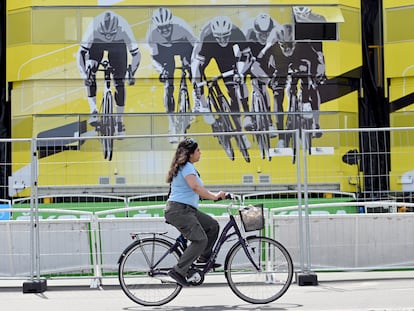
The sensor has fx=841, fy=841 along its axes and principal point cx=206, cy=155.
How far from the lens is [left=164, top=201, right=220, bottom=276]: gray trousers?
8.51 meters

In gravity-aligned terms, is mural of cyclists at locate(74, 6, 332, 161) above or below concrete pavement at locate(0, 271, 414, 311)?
above

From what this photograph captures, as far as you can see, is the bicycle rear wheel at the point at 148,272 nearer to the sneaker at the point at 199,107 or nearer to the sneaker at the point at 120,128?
the sneaker at the point at 120,128

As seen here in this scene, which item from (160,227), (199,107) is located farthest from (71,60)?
(160,227)

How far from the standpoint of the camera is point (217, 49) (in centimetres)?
2216

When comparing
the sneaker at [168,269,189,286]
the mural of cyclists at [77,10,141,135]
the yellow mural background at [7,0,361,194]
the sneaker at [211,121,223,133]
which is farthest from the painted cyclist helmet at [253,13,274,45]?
the sneaker at [168,269,189,286]

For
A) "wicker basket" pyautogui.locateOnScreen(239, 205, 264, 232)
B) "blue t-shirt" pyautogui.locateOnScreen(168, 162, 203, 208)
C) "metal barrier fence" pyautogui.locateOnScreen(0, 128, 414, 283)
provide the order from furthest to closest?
"metal barrier fence" pyautogui.locateOnScreen(0, 128, 414, 283), "wicker basket" pyautogui.locateOnScreen(239, 205, 264, 232), "blue t-shirt" pyautogui.locateOnScreen(168, 162, 203, 208)

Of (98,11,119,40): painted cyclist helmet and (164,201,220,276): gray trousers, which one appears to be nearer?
(164,201,220,276): gray trousers

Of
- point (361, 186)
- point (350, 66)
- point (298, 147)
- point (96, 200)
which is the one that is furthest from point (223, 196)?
point (350, 66)

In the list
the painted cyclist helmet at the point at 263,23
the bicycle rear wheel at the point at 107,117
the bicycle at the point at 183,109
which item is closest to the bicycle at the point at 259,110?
the painted cyclist helmet at the point at 263,23

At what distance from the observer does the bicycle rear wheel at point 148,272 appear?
342 inches

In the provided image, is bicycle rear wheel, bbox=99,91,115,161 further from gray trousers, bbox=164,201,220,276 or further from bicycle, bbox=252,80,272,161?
gray trousers, bbox=164,201,220,276

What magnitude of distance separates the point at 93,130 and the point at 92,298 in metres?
12.5

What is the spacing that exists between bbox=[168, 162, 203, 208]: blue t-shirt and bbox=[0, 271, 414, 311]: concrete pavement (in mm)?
1136

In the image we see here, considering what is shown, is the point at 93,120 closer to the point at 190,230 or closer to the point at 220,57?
the point at 220,57
